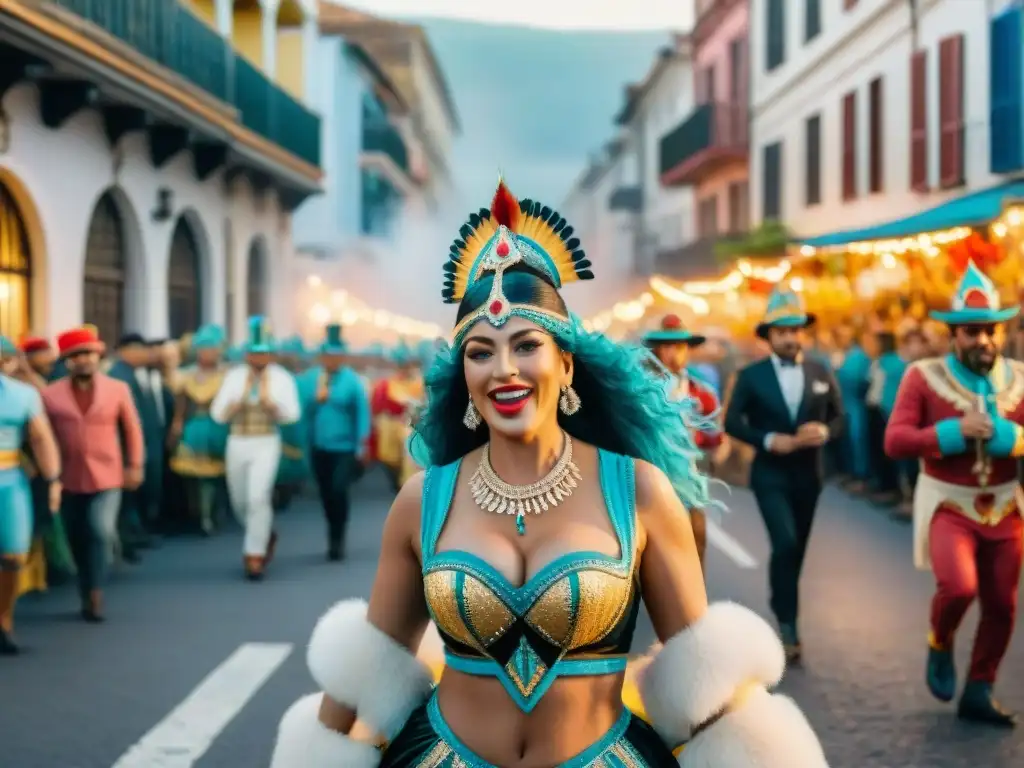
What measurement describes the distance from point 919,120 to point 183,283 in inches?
424

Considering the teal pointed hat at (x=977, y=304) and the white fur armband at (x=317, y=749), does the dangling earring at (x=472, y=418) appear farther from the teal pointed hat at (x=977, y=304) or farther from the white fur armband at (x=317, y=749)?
the teal pointed hat at (x=977, y=304)

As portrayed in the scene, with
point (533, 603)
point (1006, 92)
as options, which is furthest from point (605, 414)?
point (1006, 92)

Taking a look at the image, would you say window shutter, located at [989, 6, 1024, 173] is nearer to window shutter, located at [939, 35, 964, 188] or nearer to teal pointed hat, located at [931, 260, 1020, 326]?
window shutter, located at [939, 35, 964, 188]

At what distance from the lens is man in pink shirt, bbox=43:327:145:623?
990 centimetres

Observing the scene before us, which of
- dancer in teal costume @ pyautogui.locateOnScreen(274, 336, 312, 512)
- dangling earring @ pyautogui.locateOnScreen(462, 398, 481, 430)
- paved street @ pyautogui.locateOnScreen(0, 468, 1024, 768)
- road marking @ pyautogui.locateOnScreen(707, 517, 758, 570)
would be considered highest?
dangling earring @ pyautogui.locateOnScreen(462, 398, 481, 430)

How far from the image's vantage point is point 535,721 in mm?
3201

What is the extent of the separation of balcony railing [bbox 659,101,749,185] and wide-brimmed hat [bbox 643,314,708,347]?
2657cm

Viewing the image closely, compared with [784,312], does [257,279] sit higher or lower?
higher

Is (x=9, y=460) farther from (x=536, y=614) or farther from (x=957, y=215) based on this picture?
(x=957, y=215)

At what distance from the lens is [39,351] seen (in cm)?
1155

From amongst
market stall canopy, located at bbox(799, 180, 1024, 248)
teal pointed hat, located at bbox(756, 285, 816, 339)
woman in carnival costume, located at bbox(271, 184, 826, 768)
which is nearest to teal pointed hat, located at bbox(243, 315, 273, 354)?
teal pointed hat, located at bbox(756, 285, 816, 339)

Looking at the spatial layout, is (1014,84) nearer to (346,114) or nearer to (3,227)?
(3,227)

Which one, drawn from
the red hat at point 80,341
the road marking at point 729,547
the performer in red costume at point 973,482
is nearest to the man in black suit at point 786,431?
the performer in red costume at point 973,482

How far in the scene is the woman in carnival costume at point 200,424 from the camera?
1437cm
